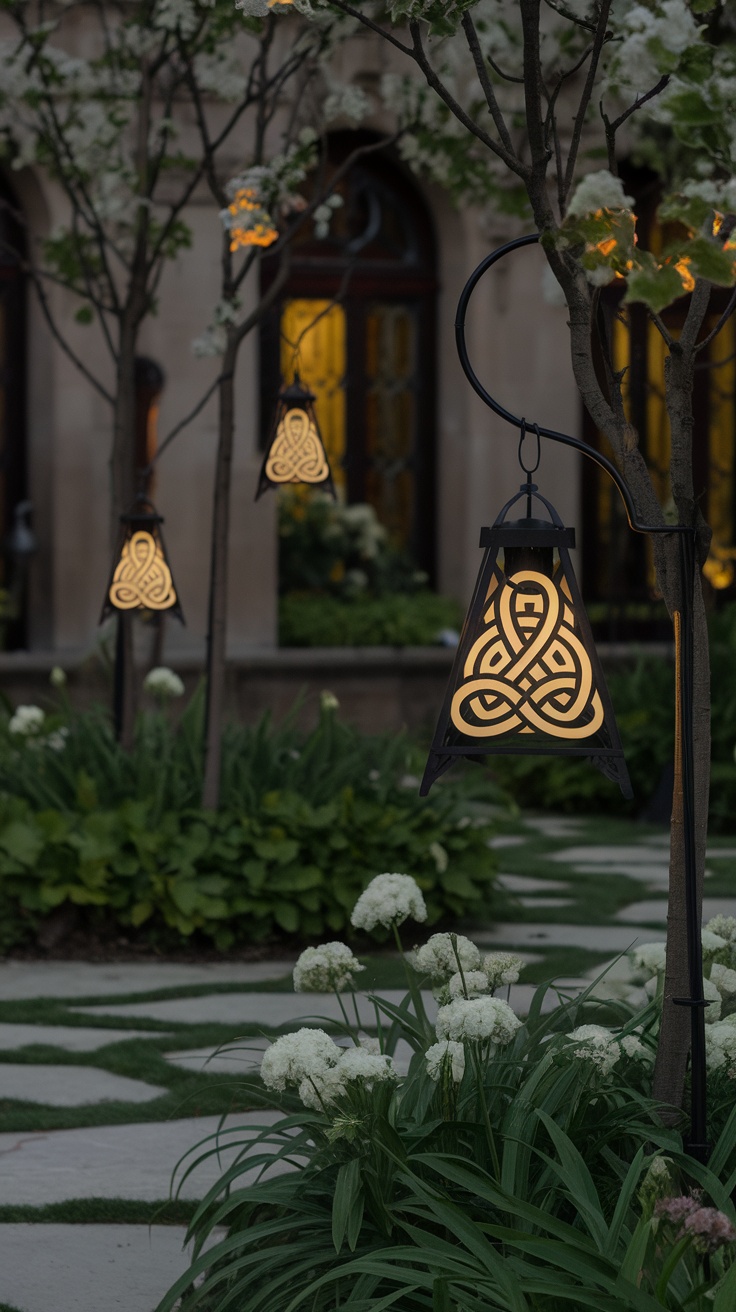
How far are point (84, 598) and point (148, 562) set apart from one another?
6.17m

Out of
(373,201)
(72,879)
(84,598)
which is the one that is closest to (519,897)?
(72,879)

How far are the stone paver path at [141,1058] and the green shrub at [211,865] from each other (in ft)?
0.64

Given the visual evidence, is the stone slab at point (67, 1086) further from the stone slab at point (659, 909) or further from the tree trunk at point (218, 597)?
the stone slab at point (659, 909)

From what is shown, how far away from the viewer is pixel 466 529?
542 inches

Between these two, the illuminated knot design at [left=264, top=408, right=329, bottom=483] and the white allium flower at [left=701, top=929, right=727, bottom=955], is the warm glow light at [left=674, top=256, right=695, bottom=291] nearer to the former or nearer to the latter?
the white allium flower at [left=701, top=929, right=727, bottom=955]

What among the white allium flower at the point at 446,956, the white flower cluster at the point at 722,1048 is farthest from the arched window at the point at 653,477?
the white flower cluster at the point at 722,1048

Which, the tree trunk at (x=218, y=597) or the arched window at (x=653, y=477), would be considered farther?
the arched window at (x=653, y=477)

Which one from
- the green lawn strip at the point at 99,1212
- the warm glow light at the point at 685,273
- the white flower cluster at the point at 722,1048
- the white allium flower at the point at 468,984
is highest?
the warm glow light at the point at 685,273

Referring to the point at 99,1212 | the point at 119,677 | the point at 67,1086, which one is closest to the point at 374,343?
the point at 119,677

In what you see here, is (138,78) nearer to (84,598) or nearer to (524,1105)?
(84,598)

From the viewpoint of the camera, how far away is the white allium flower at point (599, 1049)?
3148mm

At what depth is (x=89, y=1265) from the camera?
3609mm

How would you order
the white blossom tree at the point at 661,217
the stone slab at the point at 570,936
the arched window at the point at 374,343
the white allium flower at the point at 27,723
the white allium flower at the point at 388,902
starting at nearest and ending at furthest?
the white blossom tree at the point at 661,217
the white allium flower at the point at 388,902
the stone slab at the point at 570,936
the white allium flower at the point at 27,723
the arched window at the point at 374,343

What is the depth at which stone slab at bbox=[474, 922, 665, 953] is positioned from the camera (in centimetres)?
673
